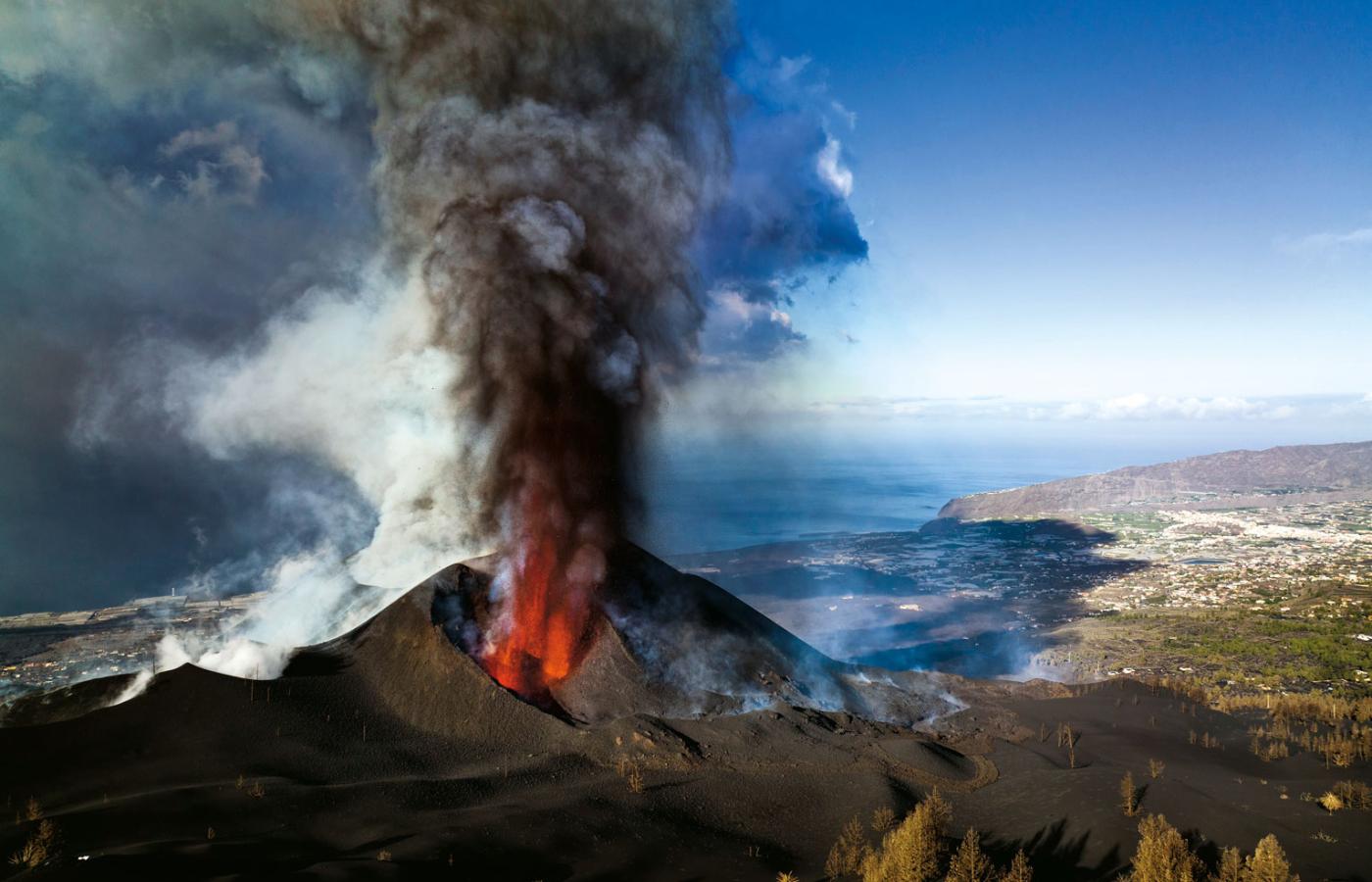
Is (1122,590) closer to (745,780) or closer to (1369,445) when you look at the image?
(745,780)

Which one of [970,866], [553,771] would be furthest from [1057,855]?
[553,771]

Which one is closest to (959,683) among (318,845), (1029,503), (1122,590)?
(318,845)

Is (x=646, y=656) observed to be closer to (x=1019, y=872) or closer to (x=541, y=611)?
(x=541, y=611)

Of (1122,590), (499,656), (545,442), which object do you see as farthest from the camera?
(1122,590)

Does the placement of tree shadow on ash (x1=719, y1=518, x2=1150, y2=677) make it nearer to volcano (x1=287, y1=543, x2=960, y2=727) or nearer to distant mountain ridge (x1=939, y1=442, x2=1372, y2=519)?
volcano (x1=287, y1=543, x2=960, y2=727)

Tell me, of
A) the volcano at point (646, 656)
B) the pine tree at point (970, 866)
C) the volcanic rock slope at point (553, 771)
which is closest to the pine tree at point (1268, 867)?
the volcanic rock slope at point (553, 771)

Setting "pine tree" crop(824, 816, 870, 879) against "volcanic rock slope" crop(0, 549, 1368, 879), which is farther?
"pine tree" crop(824, 816, 870, 879)

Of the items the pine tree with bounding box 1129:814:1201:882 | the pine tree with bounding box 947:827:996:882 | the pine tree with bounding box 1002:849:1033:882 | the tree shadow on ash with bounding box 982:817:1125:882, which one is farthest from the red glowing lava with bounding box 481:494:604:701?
the pine tree with bounding box 1129:814:1201:882
